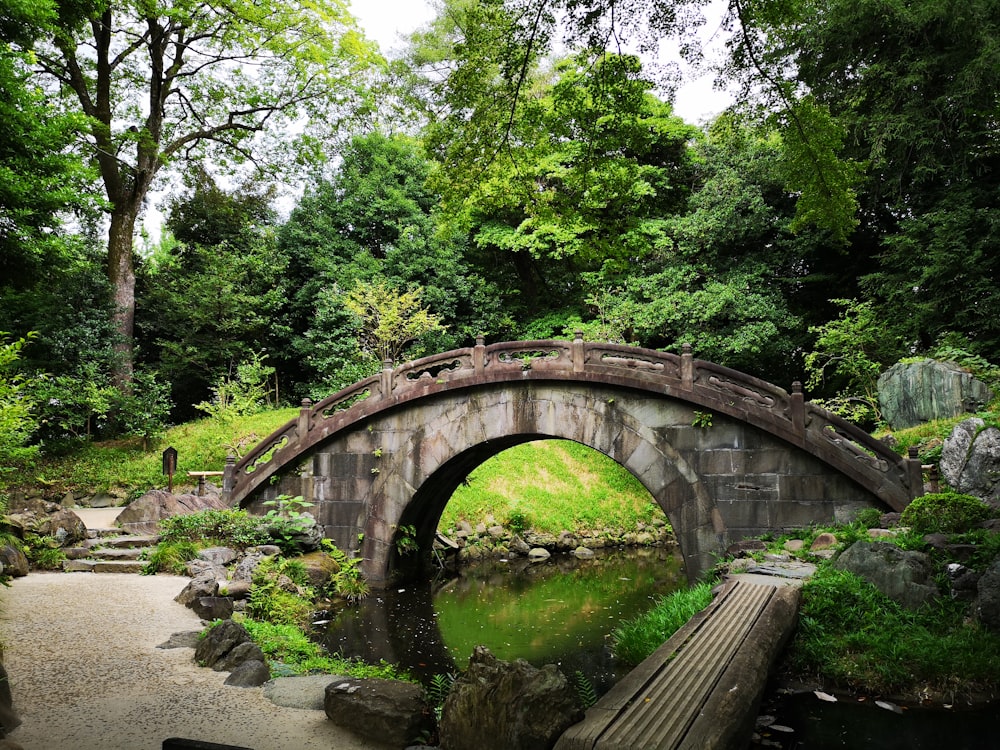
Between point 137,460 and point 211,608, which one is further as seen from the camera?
point 137,460

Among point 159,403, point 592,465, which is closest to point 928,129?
point 592,465

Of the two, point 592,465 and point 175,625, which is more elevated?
point 592,465

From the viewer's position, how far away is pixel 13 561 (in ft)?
29.1

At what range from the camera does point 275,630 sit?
7.99 m

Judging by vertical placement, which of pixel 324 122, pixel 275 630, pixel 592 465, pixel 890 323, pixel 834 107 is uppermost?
pixel 324 122

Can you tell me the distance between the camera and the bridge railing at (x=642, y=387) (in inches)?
370

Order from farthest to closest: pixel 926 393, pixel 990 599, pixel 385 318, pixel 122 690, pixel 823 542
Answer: pixel 385 318 → pixel 926 393 → pixel 823 542 → pixel 990 599 → pixel 122 690

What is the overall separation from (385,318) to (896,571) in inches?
655

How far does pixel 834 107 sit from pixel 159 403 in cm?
1918

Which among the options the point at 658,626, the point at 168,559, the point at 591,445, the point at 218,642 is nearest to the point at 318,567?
the point at 168,559

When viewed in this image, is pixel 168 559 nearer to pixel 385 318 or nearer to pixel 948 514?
pixel 948 514

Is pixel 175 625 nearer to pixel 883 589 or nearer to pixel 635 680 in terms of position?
pixel 635 680

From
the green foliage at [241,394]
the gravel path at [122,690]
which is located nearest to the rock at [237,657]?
the gravel path at [122,690]

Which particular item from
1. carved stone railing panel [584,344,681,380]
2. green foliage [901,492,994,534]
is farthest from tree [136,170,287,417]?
green foliage [901,492,994,534]
